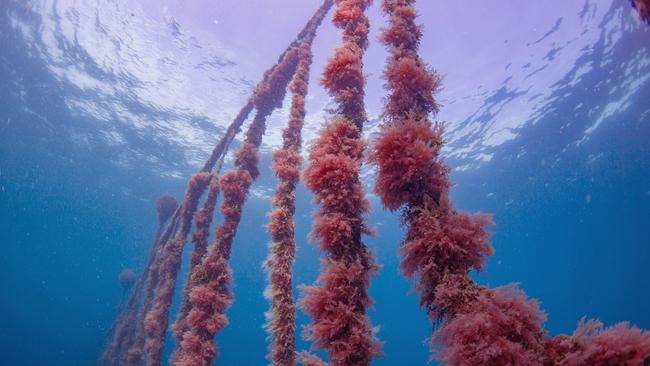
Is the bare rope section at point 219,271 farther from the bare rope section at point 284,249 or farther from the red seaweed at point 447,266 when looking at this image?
the red seaweed at point 447,266

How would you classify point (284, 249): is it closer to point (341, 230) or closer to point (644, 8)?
point (341, 230)

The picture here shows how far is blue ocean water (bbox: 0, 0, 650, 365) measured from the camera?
1753cm

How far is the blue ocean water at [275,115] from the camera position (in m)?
17.5

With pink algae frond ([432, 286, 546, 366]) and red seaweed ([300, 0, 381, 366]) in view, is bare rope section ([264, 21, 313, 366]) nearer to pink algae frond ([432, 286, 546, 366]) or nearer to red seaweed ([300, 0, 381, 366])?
red seaweed ([300, 0, 381, 366])

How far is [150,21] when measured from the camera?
17016 millimetres

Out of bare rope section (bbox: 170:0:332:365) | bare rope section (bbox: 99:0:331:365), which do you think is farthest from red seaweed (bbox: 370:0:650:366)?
bare rope section (bbox: 99:0:331:365)

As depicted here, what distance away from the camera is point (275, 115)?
23.0 m

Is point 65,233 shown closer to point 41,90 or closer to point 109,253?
point 109,253

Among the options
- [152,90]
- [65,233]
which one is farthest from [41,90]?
[65,233]

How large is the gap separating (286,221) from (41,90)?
3159cm

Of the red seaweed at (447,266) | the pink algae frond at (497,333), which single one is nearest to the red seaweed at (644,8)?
the red seaweed at (447,266)

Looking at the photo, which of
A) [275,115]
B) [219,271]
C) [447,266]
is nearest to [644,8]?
[447,266]

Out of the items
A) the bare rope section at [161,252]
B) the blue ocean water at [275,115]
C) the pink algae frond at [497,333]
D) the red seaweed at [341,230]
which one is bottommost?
the pink algae frond at [497,333]

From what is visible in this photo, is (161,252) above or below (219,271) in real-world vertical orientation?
above
